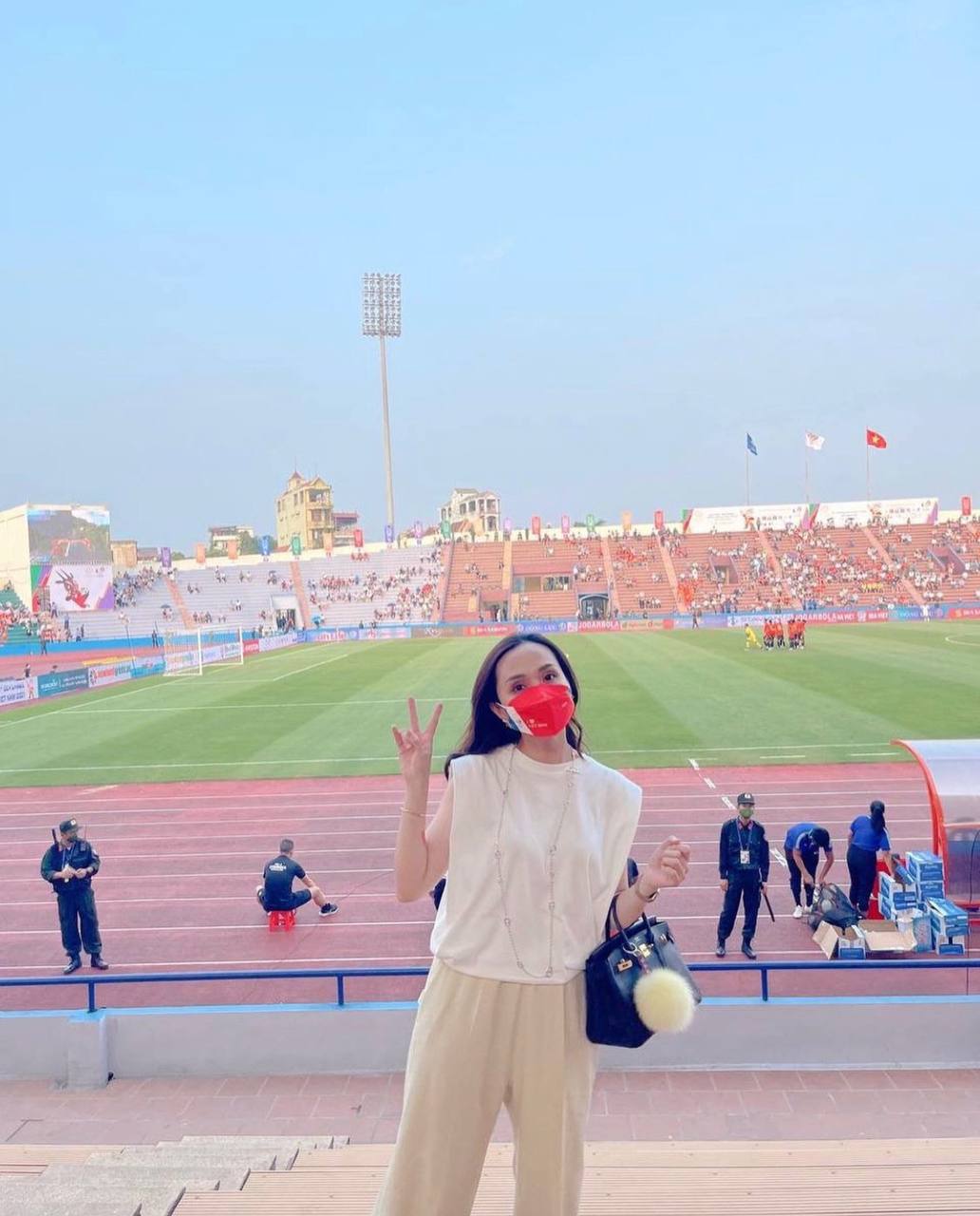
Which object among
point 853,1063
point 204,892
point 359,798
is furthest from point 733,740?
→ point 853,1063

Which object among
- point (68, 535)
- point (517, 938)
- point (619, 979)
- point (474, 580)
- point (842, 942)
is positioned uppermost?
point (68, 535)

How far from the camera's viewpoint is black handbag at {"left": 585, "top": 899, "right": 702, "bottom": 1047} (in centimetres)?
245

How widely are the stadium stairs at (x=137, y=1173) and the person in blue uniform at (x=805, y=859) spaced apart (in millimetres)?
5974

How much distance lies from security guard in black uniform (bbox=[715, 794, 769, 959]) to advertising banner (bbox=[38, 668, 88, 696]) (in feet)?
99.7

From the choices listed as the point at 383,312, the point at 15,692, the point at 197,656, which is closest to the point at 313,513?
the point at 383,312

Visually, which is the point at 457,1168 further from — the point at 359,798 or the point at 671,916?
the point at 359,798

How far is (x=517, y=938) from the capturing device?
2.50m

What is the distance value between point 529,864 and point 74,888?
27.1ft

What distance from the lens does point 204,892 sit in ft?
39.7

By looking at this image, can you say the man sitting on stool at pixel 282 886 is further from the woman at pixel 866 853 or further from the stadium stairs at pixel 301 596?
the stadium stairs at pixel 301 596

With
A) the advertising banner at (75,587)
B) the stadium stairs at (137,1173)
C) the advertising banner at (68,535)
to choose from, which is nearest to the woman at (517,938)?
the stadium stairs at (137,1173)

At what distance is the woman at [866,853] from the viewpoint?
9391 mm

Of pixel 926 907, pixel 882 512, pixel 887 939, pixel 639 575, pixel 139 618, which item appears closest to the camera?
pixel 887 939

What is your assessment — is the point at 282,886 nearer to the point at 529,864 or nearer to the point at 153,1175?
the point at 153,1175
